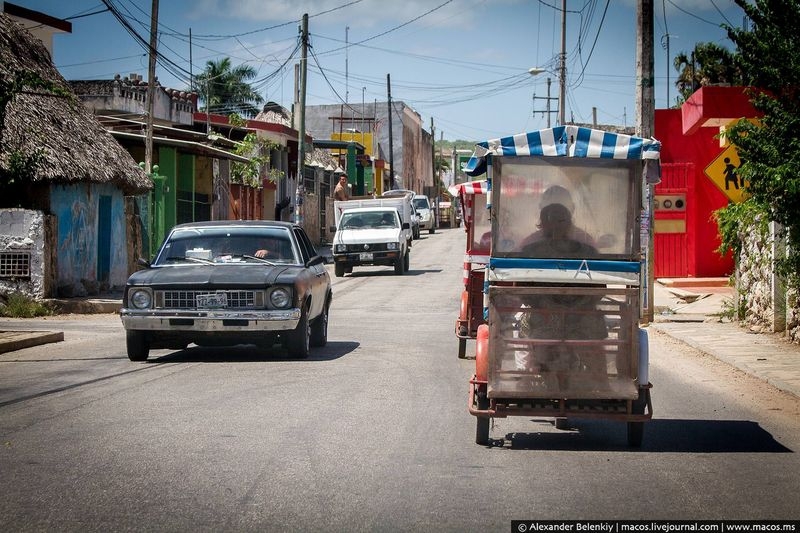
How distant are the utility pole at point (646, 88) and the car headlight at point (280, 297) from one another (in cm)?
836

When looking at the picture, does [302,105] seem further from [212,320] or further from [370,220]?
[212,320]

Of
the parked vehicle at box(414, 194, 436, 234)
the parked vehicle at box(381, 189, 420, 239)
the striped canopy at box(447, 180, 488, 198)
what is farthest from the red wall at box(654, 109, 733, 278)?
the parked vehicle at box(414, 194, 436, 234)

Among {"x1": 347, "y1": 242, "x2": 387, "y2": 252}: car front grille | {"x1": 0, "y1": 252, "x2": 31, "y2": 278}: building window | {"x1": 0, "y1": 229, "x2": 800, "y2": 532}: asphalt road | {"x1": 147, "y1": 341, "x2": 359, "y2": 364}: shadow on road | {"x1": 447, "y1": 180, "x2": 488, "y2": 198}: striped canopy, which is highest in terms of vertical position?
{"x1": 447, "y1": 180, "x2": 488, "y2": 198}: striped canopy

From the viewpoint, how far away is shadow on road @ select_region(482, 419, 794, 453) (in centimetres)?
795

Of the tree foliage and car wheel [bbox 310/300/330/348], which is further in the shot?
car wheel [bbox 310/300/330/348]

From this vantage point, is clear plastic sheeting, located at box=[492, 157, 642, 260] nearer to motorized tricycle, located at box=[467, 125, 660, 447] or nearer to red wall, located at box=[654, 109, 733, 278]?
motorized tricycle, located at box=[467, 125, 660, 447]

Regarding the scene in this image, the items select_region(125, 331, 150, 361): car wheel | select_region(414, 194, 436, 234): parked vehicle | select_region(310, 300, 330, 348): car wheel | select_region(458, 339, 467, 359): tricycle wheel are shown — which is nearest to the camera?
select_region(125, 331, 150, 361): car wheel

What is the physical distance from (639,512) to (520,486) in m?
0.91

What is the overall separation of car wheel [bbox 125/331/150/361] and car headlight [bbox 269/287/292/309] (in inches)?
66.7

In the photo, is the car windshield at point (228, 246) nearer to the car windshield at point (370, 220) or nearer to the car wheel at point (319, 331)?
the car wheel at point (319, 331)

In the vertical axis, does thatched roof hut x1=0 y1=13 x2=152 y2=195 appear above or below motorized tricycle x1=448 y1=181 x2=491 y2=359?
above

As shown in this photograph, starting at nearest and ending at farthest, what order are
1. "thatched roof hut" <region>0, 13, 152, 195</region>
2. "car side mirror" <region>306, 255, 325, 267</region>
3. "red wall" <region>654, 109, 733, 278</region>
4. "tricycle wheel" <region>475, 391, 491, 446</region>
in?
"tricycle wheel" <region>475, 391, 491, 446</region> → "car side mirror" <region>306, 255, 325, 267</region> → "thatched roof hut" <region>0, 13, 152, 195</region> → "red wall" <region>654, 109, 733, 278</region>

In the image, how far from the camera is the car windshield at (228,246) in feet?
44.5

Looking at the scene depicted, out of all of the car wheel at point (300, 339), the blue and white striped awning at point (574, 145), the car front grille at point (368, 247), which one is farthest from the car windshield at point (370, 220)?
the blue and white striped awning at point (574, 145)
